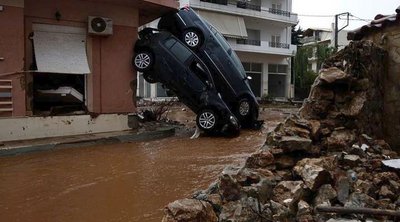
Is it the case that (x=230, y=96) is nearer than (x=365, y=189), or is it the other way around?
(x=365, y=189)

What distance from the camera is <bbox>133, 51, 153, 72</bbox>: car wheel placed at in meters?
12.9

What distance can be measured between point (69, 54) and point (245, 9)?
23.9m

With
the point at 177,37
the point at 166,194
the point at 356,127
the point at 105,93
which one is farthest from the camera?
the point at 177,37

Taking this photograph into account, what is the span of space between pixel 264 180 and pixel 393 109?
2.98m

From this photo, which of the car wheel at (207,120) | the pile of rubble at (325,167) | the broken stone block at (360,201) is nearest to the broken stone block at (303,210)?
the pile of rubble at (325,167)

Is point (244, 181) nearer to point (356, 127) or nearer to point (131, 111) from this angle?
point (356, 127)

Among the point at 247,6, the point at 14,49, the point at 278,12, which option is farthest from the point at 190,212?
the point at 278,12

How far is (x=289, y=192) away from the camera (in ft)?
14.6

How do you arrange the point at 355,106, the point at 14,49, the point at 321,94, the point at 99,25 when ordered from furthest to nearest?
the point at 99,25 < the point at 14,49 < the point at 321,94 < the point at 355,106

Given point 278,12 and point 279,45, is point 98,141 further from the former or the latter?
point 278,12

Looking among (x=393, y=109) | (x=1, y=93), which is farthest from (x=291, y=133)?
(x=1, y=93)

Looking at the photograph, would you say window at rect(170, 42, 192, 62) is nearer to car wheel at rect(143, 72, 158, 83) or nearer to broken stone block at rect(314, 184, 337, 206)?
car wheel at rect(143, 72, 158, 83)

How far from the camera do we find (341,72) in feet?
19.6

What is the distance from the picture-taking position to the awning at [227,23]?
31.6 meters
